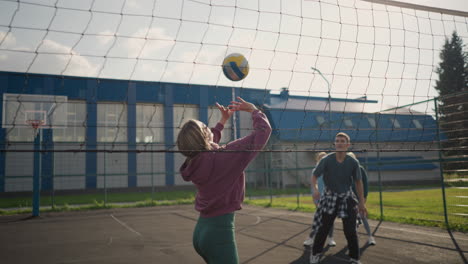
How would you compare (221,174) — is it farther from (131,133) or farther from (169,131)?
(169,131)

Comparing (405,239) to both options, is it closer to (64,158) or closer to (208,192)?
(208,192)

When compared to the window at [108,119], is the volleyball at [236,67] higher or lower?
lower

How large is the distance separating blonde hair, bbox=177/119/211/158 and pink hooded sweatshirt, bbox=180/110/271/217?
0.04m

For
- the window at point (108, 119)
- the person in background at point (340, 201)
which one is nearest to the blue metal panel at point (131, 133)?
the window at point (108, 119)

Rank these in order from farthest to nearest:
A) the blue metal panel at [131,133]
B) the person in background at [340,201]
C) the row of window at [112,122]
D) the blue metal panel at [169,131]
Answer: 1. the blue metal panel at [169,131]
2. the blue metal panel at [131,133]
3. the row of window at [112,122]
4. the person in background at [340,201]

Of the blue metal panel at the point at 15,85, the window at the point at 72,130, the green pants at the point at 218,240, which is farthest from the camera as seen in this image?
the window at the point at 72,130

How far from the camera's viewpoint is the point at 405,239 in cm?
595

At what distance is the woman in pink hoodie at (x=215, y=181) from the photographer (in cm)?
193

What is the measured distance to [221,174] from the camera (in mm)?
1986

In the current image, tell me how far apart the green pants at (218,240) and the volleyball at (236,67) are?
10.8 ft

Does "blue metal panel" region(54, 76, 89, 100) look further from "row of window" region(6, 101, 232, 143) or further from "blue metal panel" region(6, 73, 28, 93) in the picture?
"blue metal panel" region(6, 73, 28, 93)

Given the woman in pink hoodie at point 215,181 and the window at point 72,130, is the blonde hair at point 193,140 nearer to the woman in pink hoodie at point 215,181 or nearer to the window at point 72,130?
the woman in pink hoodie at point 215,181

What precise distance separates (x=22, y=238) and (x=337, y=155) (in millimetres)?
6352

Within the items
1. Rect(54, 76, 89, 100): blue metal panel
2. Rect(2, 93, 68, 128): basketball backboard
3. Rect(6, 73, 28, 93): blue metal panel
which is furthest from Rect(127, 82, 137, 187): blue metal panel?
Rect(2, 93, 68, 128): basketball backboard
